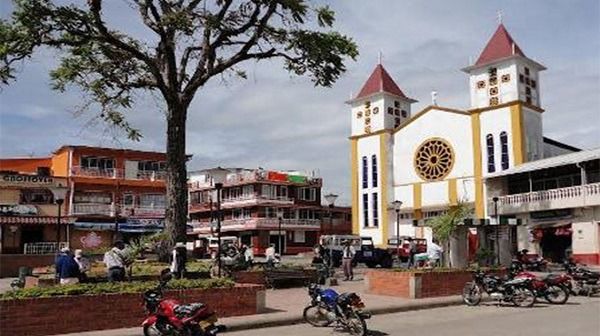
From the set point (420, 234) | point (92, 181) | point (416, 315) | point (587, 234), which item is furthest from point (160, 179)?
point (416, 315)

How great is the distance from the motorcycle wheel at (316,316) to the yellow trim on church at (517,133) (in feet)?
107

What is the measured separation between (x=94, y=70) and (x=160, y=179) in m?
34.4

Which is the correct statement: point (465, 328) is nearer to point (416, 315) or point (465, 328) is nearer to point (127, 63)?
point (416, 315)

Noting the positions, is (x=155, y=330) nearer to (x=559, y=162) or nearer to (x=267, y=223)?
(x=559, y=162)

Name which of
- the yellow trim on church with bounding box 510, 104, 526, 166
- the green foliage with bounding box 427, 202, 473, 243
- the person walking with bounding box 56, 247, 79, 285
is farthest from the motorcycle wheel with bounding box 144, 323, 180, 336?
the yellow trim on church with bounding box 510, 104, 526, 166

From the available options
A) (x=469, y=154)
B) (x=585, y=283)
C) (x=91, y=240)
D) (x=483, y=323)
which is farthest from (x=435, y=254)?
(x=91, y=240)

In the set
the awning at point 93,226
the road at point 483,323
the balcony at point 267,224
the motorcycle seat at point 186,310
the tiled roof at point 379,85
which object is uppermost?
the tiled roof at point 379,85

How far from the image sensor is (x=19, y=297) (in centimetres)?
1077

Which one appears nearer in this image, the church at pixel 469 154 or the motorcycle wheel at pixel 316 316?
the motorcycle wheel at pixel 316 316

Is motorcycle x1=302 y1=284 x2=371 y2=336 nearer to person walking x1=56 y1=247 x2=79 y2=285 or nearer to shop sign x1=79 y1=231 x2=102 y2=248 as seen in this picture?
person walking x1=56 y1=247 x2=79 y2=285

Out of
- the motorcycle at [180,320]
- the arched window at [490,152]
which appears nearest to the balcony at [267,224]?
the arched window at [490,152]

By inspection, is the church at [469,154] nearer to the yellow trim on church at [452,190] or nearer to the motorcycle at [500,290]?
the yellow trim on church at [452,190]

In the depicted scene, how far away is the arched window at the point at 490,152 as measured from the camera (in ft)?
146

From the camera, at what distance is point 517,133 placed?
43000 mm
